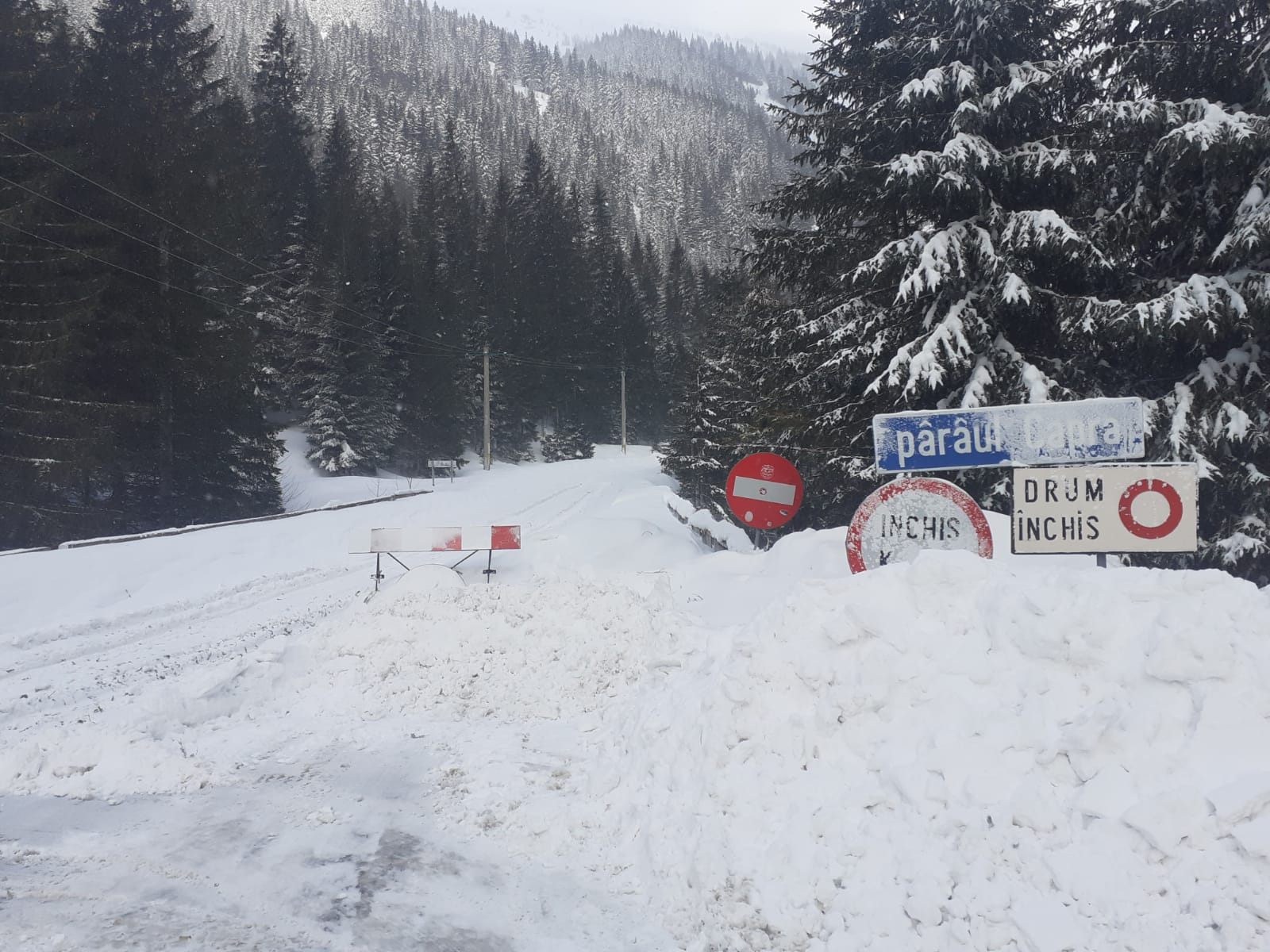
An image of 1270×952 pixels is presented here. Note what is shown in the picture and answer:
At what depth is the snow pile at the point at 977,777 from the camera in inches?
126

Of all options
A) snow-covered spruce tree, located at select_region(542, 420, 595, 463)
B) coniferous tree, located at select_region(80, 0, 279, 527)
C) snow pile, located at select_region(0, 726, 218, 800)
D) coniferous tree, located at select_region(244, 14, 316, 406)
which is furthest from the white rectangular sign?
snow-covered spruce tree, located at select_region(542, 420, 595, 463)

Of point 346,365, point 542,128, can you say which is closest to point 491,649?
point 346,365

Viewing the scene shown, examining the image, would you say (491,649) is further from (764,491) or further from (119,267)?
(119,267)

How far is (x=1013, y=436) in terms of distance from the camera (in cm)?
652

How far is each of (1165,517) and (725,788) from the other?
159 inches

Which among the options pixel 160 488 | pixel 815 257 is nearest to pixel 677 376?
pixel 160 488

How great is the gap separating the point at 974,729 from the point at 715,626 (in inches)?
149

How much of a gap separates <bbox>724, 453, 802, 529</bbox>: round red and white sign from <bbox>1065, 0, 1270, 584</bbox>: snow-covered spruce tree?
16.3 ft

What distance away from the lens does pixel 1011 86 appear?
10875mm

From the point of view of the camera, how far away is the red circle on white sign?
229 inches

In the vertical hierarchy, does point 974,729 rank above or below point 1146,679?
below

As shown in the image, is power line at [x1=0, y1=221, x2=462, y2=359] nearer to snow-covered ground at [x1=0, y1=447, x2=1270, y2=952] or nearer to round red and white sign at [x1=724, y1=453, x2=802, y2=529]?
snow-covered ground at [x1=0, y1=447, x2=1270, y2=952]

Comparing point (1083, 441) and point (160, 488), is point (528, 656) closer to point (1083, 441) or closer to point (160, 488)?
point (1083, 441)

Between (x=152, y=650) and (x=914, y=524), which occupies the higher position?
(x=914, y=524)
